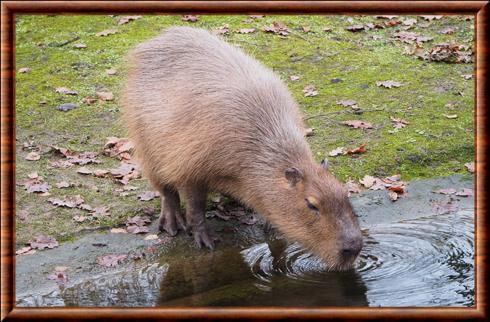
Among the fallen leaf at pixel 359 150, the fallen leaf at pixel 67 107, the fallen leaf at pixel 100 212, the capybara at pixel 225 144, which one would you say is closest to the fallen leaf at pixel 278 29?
the fallen leaf at pixel 67 107

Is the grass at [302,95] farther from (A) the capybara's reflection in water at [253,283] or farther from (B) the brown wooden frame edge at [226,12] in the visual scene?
(B) the brown wooden frame edge at [226,12]

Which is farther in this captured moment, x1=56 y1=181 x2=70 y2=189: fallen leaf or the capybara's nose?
x1=56 y1=181 x2=70 y2=189: fallen leaf

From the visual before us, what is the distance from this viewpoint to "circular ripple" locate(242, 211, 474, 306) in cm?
563

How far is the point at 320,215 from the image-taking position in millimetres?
5898

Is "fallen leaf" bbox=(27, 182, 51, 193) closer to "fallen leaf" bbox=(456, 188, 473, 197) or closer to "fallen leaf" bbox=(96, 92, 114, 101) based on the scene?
"fallen leaf" bbox=(96, 92, 114, 101)

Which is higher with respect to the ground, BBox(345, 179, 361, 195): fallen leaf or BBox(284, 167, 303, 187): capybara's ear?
BBox(284, 167, 303, 187): capybara's ear

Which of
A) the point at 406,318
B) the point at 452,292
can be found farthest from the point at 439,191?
the point at 406,318

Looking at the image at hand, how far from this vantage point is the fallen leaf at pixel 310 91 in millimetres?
9398

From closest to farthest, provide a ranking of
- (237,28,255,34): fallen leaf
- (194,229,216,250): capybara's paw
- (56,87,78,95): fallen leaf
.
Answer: (194,229,216,250): capybara's paw
(56,87,78,95): fallen leaf
(237,28,255,34): fallen leaf

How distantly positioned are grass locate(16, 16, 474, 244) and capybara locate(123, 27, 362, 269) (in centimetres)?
80

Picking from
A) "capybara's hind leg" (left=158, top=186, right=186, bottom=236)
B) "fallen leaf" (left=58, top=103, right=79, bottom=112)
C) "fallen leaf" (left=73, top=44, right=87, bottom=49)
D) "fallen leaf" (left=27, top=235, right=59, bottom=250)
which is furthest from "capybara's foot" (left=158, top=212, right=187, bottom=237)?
"fallen leaf" (left=73, top=44, right=87, bottom=49)

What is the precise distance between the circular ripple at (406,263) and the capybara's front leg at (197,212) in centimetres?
46

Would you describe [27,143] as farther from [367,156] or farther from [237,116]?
[367,156]

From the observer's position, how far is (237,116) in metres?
6.55
